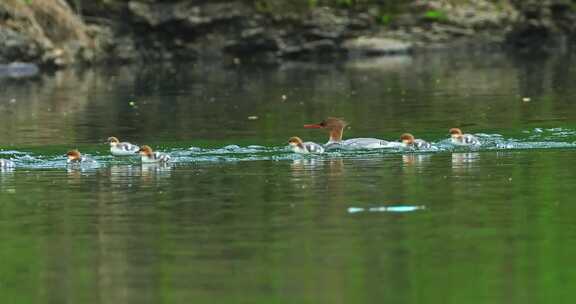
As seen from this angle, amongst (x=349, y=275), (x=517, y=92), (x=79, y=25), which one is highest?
(x=79, y=25)

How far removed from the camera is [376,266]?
43.7 feet

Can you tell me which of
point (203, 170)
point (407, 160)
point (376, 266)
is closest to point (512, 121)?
point (407, 160)

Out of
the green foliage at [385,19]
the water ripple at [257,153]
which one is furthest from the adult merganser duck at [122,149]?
the green foliage at [385,19]

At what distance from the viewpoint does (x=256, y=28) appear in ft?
200

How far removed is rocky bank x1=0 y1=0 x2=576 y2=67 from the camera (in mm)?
59625

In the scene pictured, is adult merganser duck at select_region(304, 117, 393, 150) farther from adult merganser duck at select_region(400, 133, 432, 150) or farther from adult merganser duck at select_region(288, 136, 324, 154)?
adult merganser duck at select_region(288, 136, 324, 154)

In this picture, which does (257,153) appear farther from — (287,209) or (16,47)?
(16,47)

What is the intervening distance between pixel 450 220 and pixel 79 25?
4439 cm

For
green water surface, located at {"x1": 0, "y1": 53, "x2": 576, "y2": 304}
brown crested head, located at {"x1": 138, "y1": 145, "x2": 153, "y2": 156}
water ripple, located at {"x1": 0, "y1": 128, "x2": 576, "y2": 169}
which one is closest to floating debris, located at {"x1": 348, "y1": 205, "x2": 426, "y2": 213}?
green water surface, located at {"x1": 0, "y1": 53, "x2": 576, "y2": 304}

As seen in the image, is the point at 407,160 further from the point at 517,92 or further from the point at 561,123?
the point at 517,92

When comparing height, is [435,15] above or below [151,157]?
above

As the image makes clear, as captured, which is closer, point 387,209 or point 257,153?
point 387,209

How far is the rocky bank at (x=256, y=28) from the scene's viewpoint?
196 feet

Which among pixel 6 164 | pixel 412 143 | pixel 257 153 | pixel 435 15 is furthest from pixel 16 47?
pixel 412 143
